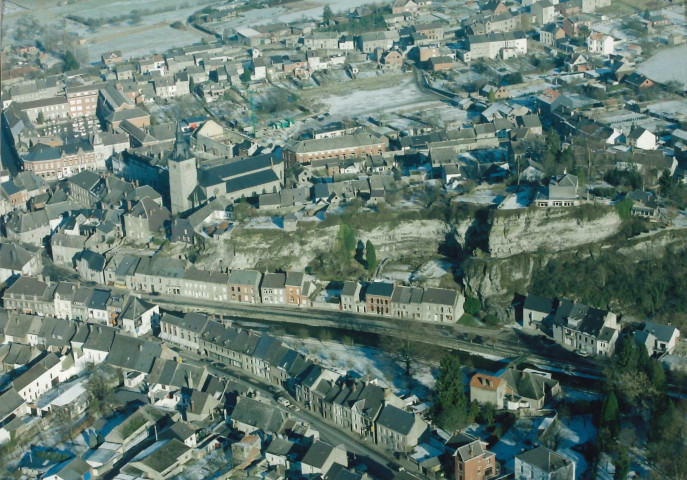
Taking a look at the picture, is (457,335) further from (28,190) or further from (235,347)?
(28,190)

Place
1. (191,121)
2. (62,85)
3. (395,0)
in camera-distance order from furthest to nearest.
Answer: (395,0) < (62,85) < (191,121)

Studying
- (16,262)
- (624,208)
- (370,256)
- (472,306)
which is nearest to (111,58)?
(16,262)

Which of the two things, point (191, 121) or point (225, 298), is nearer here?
point (225, 298)

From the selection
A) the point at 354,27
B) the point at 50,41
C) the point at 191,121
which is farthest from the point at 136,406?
the point at 50,41

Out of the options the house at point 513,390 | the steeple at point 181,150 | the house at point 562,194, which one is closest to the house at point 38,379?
the steeple at point 181,150

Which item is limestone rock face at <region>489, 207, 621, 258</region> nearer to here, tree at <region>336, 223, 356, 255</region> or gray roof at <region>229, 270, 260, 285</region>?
tree at <region>336, 223, 356, 255</region>
